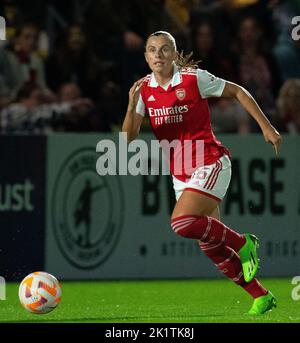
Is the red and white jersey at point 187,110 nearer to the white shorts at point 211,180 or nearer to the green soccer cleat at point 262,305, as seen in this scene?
the white shorts at point 211,180

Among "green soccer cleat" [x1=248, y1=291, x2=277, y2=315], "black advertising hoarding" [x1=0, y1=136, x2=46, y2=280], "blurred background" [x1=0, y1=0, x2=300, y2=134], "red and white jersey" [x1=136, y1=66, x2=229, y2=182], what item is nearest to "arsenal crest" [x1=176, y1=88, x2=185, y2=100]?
"red and white jersey" [x1=136, y1=66, x2=229, y2=182]

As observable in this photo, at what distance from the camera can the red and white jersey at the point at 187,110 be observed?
30.1ft

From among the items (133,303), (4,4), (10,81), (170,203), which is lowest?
(133,303)

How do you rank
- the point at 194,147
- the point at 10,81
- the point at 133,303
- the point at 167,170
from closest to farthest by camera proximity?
the point at 194,147
the point at 133,303
the point at 167,170
the point at 10,81

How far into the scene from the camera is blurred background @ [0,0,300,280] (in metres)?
12.8

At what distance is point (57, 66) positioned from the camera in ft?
47.5

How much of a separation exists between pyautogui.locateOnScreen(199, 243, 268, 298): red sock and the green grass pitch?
0.21m

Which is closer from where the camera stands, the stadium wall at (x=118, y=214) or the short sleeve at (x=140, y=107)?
the short sleeve at (x=140, y=107)

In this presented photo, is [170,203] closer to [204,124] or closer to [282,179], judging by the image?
[282,179]

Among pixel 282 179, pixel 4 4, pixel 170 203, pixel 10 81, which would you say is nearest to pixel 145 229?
pixel 170 203

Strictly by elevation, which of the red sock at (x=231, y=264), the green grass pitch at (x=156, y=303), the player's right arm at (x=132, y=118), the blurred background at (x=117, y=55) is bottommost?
the green grass pitch at (x=156, y=303)

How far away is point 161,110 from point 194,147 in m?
0.37

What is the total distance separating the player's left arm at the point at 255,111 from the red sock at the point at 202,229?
0.70 meters

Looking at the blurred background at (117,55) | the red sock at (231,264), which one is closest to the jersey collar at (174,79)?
the red sock at (231,264)
